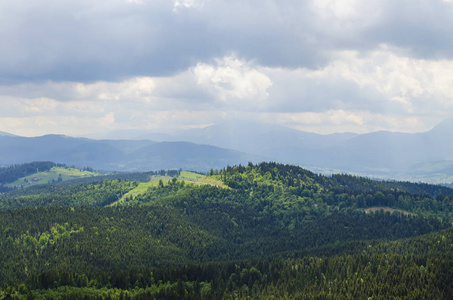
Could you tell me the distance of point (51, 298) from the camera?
170500 millimetres

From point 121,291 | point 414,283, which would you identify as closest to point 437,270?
point 414,283

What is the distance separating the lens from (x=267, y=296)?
182 meters

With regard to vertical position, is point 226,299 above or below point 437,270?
below

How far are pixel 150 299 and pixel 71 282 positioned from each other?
4517 cm

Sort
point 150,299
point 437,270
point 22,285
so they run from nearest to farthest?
point 150,299, point 22,285, point 437,270

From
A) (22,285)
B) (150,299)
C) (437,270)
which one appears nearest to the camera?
(150,299)

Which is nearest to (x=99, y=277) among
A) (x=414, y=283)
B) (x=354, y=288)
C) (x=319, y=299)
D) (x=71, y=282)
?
(x=71, y=282)

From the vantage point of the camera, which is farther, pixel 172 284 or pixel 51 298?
pixel 172 284

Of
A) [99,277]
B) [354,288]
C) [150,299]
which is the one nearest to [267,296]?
[354,288]

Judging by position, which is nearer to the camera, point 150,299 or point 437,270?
point 150,299

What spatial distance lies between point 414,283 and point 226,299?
3008 inches

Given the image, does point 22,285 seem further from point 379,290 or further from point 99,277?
point 379,290

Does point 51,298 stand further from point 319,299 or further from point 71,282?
point 319,299

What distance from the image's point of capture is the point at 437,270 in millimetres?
191750
